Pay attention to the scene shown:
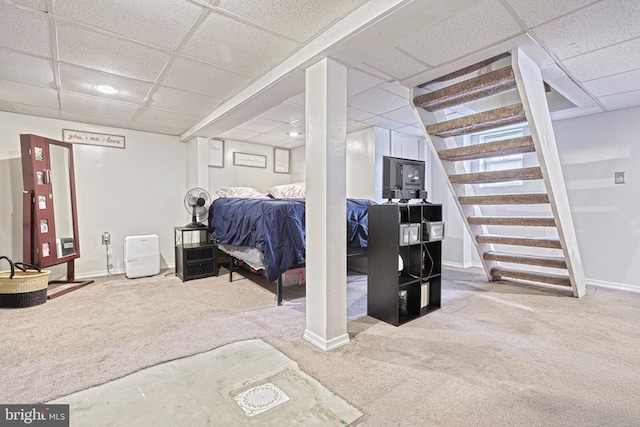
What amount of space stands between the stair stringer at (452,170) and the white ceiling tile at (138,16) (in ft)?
7.12

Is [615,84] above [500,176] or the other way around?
above

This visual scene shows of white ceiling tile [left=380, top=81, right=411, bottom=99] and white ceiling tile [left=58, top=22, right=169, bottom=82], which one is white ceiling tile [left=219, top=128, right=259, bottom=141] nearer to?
white ceiling tile [left=58, top=22, right=169, bottom=82]

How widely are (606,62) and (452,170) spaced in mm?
1505

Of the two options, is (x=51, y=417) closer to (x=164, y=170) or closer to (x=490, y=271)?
(x=164, y=170)

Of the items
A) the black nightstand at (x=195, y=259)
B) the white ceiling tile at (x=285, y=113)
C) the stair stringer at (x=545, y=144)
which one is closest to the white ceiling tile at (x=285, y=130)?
the white ceiling tile at (x=285, y=113)

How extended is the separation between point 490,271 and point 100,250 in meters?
5.53

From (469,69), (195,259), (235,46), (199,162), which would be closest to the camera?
(235,46)

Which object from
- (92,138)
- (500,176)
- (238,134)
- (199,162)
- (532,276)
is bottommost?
(532,276)

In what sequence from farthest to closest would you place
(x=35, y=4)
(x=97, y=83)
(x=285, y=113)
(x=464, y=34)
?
(x=285, y=113) → (x=97, y=83) → (x=464, y=34) → (x=35, y=4)

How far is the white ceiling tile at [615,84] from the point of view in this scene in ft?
8.88

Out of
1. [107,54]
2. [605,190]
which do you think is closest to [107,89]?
[107,54]

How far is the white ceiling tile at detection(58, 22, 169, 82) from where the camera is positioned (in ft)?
6.75

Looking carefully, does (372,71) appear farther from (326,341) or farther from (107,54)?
(326,341)

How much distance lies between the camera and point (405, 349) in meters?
2.14
